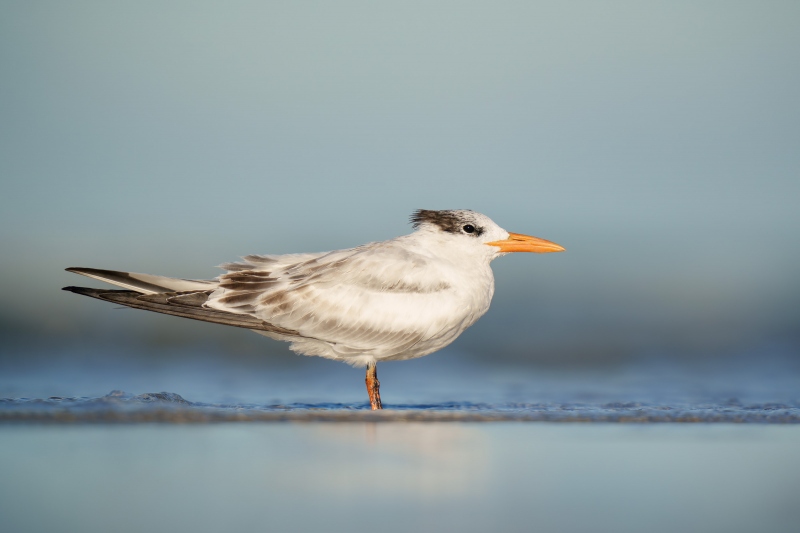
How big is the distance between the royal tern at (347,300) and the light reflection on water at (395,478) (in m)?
1.52

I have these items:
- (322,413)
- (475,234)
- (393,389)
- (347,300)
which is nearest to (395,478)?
(322,413)

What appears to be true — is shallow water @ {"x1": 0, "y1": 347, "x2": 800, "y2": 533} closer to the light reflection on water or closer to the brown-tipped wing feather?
the light reflection on water

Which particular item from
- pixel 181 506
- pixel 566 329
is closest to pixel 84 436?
pixel 181 506

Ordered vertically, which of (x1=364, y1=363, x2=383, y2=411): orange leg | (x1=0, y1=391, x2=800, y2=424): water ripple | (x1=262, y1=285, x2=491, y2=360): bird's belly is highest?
(x1=262, y1=285, x2=491, y2=360): bird's belly

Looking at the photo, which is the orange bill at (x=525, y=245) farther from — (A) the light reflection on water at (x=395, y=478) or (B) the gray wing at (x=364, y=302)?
(A) the light reflection on water at (x=395, y=478)

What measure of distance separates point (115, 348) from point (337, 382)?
3.42 m

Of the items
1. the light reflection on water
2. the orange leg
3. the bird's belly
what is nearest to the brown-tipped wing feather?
the bird's belly

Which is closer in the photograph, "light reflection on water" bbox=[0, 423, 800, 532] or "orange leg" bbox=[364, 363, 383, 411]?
"light reflection on water" bbox=[0, 423, 800, 532]

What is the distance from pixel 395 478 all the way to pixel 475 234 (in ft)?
13.3

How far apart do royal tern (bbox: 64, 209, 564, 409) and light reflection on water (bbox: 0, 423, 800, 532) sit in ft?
4.98

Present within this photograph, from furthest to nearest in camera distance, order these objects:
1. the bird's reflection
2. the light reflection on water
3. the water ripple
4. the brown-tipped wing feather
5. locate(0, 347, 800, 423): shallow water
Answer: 1. the brown-tipped wing feather
2. locate(0, 347, 800, 423): shallow water
3. the water ripple
4. the bird's reflection
5. the light reflection on water

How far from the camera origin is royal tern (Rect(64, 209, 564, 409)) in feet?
27.7

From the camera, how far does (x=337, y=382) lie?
11094 mm

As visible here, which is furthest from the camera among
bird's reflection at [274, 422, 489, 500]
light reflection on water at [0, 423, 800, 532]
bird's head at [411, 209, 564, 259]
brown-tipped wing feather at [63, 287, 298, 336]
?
bird's head at [411, 209, 564, 259]
